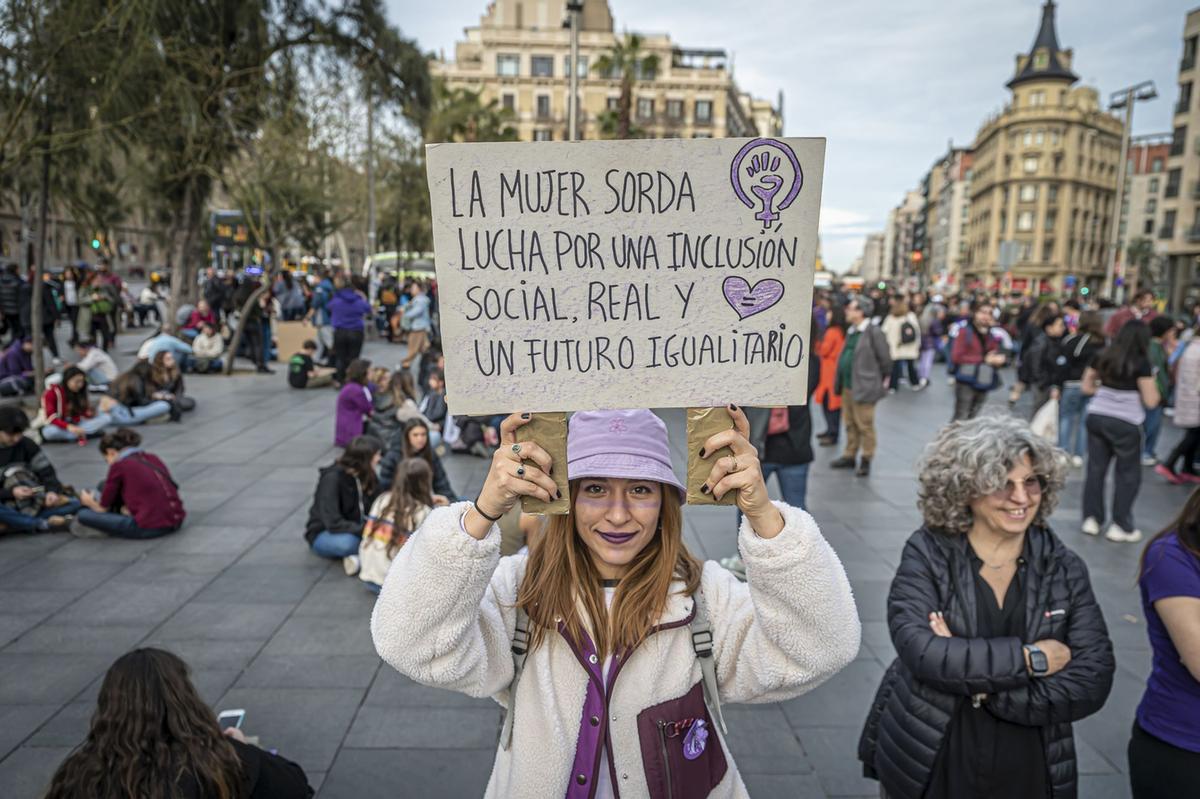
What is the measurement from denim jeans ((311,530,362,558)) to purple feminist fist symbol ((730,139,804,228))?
480 centimetres

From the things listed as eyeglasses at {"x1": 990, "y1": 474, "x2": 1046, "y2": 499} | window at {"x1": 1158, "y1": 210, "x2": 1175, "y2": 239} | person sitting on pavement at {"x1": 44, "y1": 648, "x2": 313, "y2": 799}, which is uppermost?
window at {"x1": 1158, "y1": 210, "x2": 1175, "y2": 239}

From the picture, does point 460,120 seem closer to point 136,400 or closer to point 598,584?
point 136,400

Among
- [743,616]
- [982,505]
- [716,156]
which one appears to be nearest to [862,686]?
[982,505]

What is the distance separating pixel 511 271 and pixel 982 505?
1.79 m

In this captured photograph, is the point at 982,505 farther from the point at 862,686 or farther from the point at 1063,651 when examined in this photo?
the point at 862,686

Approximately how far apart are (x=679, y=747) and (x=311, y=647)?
349cm

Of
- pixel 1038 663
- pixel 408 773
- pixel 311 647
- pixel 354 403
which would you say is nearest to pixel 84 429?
pixel 354 403

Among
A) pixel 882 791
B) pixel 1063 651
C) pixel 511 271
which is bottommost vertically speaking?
pixel 882 791

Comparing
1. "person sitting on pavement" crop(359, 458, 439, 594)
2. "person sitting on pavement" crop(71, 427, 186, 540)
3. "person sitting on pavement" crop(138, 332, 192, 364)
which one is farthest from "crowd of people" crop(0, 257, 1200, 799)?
"person sitting on pavement" crop(138, 332, 192, 364)

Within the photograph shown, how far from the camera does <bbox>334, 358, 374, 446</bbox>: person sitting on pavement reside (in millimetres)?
9367

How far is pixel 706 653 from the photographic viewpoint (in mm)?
1802

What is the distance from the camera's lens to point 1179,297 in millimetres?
49219

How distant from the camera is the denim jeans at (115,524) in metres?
6.27

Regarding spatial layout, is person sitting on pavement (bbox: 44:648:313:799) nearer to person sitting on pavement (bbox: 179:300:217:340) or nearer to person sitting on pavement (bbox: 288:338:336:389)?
person sitting on pavement (bbox: 288:338:336:389)
